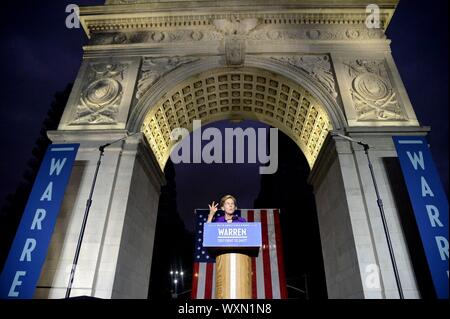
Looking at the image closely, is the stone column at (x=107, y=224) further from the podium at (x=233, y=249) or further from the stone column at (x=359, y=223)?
the stone column at (x=359, y=223)

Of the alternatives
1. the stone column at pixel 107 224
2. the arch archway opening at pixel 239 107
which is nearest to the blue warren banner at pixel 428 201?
the arch archway opening at pixel 239 107

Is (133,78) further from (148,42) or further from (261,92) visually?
(261,92)

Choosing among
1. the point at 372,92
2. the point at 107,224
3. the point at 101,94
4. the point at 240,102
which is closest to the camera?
the point at 107,224

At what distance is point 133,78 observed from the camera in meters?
14.4

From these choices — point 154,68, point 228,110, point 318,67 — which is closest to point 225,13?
point 154,68

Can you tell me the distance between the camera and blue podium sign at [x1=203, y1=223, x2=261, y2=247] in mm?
4844

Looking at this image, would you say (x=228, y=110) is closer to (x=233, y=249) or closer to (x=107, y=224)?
(x=107, y=224)

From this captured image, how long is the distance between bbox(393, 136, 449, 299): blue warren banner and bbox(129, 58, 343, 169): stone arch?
9.97ft

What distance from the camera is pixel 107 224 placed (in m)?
10.9

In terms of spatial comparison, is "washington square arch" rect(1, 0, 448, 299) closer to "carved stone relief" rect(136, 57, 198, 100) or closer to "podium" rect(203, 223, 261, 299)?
"carved stone relief" rect(136, 57, 198, 100)

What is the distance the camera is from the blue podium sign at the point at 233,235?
191 inches

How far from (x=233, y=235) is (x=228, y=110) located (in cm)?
1437

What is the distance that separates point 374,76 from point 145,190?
41.3ft
